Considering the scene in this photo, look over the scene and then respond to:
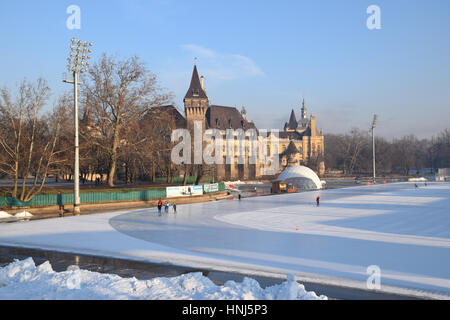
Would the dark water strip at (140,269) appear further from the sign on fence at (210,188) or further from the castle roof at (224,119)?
the castle roof at (224,119)

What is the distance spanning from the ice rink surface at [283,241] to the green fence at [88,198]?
6.86m

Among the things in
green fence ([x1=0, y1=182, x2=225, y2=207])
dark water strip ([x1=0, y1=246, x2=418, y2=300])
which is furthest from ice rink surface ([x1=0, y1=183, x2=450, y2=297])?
green fence ([x1=0, y1=182, x2=225, y2=207])

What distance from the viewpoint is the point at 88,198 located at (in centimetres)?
3262

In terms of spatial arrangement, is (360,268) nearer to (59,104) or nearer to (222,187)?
(59,104)

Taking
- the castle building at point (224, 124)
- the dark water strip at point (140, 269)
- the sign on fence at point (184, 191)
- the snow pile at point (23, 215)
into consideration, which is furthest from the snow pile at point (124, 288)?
the castle building at point (224, 124)

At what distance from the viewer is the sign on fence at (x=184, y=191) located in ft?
132

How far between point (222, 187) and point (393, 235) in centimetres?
3219

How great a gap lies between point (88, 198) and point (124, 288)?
2543 cm

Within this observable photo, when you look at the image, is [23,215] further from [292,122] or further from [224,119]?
[292,122]

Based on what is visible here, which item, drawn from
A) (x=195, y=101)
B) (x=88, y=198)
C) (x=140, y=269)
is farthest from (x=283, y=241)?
(x=195, y=101)

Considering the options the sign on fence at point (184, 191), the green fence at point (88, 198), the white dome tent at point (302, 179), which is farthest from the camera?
the white dome tent at point (302, 179)
